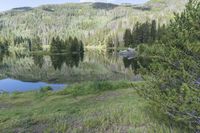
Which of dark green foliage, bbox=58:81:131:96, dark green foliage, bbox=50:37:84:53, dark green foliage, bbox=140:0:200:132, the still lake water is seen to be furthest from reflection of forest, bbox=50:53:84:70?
dark green foliage, bbox=140:0:200:132

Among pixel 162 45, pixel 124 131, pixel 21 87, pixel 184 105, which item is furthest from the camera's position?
pixel 21 87

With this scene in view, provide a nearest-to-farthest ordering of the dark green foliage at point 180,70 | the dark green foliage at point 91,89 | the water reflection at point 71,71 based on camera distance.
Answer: the dark green foliage at point 180,70
the dark green foliage at point 91,89
the water reflection at point 71,71

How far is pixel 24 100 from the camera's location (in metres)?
31.4

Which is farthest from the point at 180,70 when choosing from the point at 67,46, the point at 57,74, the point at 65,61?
the point at 67,46

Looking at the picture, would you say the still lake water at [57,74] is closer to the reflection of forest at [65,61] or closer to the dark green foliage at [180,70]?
the reflection of forest at [65,61]

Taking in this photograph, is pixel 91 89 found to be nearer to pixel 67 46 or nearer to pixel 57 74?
pixel 57 74

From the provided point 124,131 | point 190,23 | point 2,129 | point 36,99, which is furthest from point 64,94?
point 190,23

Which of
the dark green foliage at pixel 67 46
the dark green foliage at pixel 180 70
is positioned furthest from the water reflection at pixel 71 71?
the dark green foliage at pixel 67 46

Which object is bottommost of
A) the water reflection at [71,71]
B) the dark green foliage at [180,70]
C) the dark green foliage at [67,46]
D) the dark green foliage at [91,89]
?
the dark green foliage at [67,46]

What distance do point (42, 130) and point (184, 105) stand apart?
7594 millimetres

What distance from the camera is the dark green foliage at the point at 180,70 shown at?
392 inches

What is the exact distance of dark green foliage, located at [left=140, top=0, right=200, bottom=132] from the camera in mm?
9961

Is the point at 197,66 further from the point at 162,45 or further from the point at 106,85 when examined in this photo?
the point at 106,85

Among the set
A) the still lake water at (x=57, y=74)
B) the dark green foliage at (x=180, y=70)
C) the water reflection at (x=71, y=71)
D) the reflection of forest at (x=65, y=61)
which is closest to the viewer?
the dark green foliage at (x=180, y=70)
